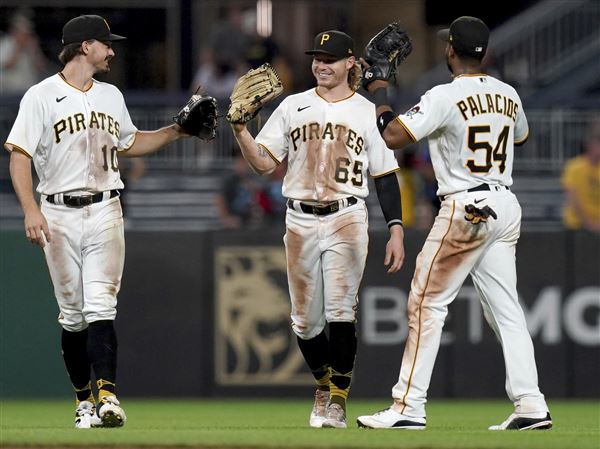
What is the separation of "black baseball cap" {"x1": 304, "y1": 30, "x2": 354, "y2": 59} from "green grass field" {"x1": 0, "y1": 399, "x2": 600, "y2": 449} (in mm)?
2164

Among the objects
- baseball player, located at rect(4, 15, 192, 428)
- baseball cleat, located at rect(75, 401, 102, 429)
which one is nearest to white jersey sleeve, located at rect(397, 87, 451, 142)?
baseball player, located at rect(4, 15, 192, 428)

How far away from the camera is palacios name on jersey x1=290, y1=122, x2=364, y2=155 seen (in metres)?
9.10

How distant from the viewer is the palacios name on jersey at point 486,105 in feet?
28.2

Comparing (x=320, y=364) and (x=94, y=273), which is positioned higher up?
(x=94, y=273)

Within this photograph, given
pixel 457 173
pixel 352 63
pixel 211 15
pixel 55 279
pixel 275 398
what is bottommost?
pixel 275 398

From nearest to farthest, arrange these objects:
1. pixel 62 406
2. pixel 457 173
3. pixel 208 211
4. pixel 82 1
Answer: pixel 457 173 → pixel 62 406 → pixel 208 211 → pixel 82 1

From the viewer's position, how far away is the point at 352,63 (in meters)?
9.23

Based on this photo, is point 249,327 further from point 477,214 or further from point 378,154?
point 477,214

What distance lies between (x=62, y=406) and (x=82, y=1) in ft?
22.6

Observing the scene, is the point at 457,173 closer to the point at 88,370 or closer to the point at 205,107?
the point at 205,107

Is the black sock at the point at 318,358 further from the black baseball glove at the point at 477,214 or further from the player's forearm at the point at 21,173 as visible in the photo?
the player's forearm at the point at 21,173

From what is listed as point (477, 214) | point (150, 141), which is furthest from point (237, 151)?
point (477, 214)

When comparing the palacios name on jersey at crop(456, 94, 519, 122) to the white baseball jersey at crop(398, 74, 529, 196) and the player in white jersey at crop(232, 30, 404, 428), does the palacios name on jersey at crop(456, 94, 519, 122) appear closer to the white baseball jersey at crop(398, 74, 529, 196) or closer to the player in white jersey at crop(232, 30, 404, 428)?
the white baseball jersey at crop(398, 74, 529, 196)

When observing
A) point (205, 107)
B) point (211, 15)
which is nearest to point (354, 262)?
point (205, 107)
